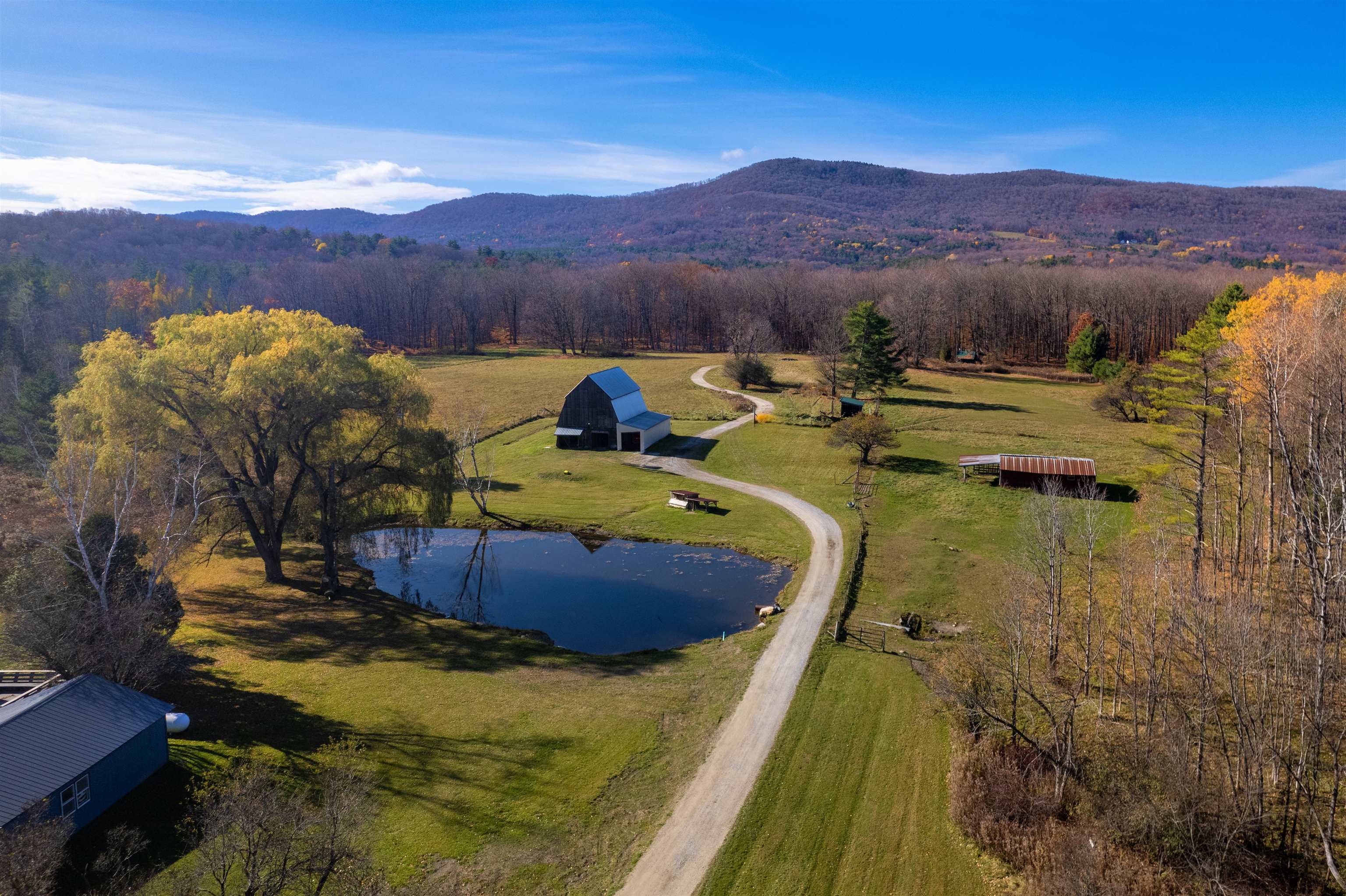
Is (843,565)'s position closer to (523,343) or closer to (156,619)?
(156,619)

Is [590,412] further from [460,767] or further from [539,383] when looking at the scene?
[460,767]

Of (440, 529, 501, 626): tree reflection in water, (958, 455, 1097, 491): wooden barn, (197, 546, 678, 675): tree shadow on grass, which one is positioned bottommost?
(440, 529, 501, 626): tree reflection in water

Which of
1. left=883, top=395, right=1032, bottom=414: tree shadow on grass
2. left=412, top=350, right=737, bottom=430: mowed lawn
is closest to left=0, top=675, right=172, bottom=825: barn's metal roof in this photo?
left=412, top=350, right=737, bottom=430: mowed lawn

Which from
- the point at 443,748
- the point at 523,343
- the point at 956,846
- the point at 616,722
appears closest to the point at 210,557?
the point at 443,748

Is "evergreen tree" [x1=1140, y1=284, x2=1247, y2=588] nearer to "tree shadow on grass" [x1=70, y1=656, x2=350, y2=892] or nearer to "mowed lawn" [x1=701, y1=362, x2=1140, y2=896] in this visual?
"mowed lawn" [x1=701, y1=362, x2=1140, y2=896]

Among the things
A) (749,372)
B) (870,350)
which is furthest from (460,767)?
(749,372)
